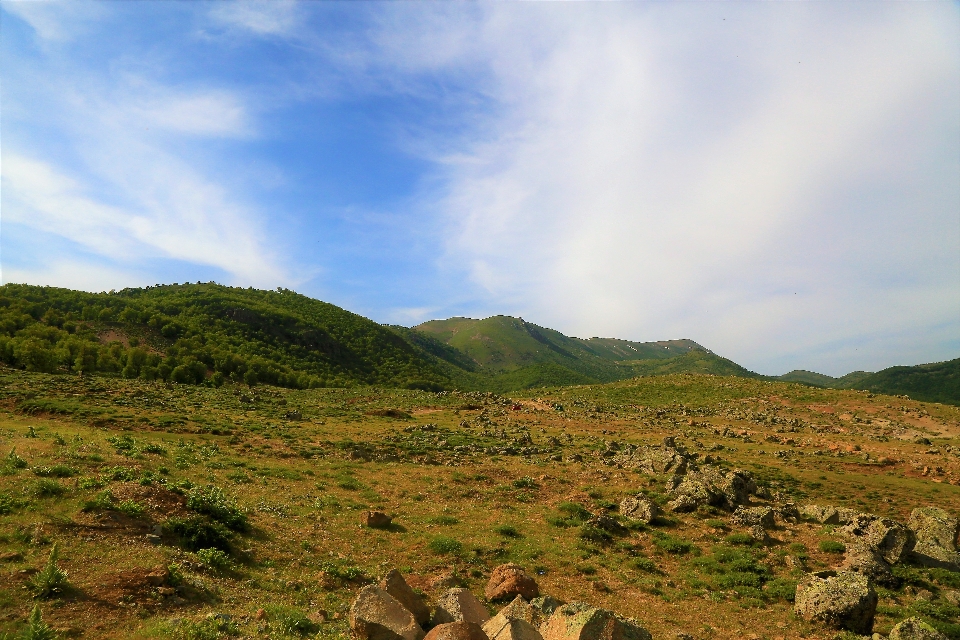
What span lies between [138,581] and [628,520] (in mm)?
20652

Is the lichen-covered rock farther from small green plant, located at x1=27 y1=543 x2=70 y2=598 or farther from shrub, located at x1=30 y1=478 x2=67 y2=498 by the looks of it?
shrub, located at x1=30 y1=478 x2=67 y2=498

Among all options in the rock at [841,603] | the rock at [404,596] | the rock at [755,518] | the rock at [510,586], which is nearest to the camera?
the rock at [404,596]

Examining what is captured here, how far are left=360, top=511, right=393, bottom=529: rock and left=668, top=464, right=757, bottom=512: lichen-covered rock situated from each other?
15904 millimetres

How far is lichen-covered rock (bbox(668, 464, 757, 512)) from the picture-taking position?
24844 mm

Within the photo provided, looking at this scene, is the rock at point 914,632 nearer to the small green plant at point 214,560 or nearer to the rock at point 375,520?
the rock at point 375,520

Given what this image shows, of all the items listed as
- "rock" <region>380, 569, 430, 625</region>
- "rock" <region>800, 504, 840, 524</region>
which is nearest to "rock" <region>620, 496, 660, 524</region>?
"rock" <region>800, 504, 840, 524</region>

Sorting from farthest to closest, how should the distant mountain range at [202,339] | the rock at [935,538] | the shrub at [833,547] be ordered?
the distant mountain range at [202,339], the shrub at [833,547], the rock at [935,538]

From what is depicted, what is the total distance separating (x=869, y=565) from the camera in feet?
56.0

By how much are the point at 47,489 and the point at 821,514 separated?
3495 cm

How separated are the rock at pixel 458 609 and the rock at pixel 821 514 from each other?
22512 millimetres

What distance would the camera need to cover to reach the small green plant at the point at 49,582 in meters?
9.19

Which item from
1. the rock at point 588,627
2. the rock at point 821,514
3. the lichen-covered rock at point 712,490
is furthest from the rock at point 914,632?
the rock at point 821,514

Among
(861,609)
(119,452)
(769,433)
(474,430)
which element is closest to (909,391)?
(769,433)

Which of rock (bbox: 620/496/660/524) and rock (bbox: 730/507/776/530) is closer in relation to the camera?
rock (bbox: 730/507/776/530)
